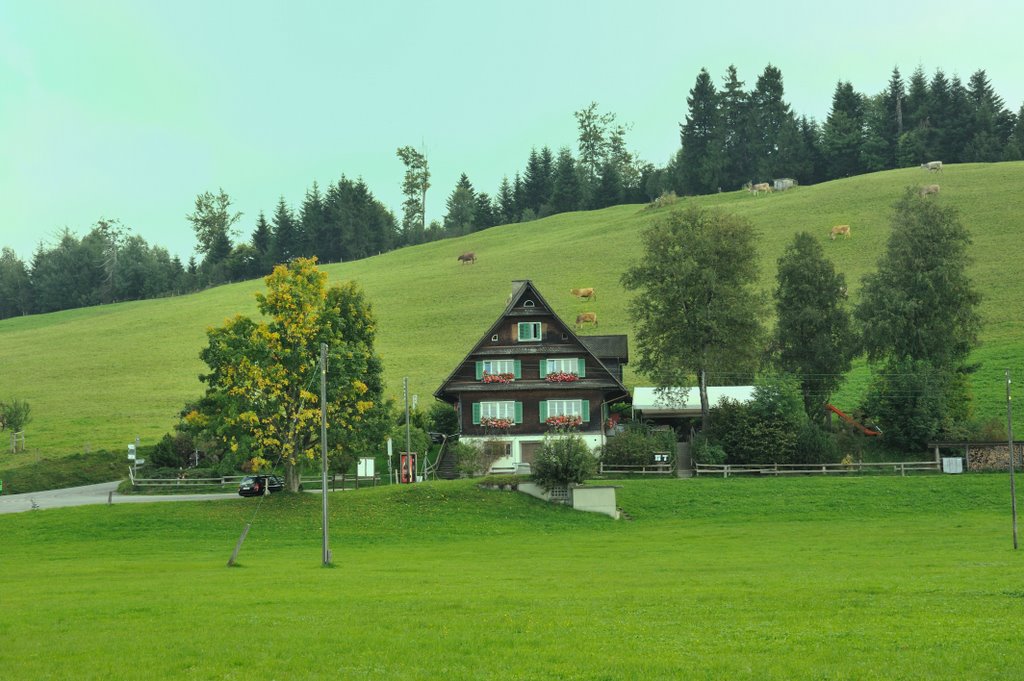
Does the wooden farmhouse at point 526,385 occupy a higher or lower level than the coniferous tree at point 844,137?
lower

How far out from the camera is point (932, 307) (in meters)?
68.2

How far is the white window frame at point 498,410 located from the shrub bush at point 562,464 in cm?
1373

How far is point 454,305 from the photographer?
120 meters

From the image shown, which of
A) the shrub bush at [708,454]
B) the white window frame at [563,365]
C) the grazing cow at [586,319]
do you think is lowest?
the shrub bush at [708,454]

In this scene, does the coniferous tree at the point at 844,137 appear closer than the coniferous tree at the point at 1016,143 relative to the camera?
No

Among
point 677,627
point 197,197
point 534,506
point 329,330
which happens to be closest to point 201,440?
point 329,330

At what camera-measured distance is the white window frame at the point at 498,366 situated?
68.2 m

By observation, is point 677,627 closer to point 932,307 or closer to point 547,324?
point 547,324

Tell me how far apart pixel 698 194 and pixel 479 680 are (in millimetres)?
165819

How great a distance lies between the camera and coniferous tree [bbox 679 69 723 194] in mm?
174375

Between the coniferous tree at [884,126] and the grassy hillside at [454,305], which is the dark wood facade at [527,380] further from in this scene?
the coniferous tree at [884,126]

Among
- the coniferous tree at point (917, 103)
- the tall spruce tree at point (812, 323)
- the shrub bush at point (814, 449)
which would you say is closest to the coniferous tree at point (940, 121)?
the coniferous tree at point (917, 103)

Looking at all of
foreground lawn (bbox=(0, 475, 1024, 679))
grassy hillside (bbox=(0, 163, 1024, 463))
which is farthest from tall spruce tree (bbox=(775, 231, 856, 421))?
foreground lawn (bbox=(0, 475, 1024, 679))

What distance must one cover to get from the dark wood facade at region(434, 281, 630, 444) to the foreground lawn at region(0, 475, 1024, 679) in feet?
48.6
